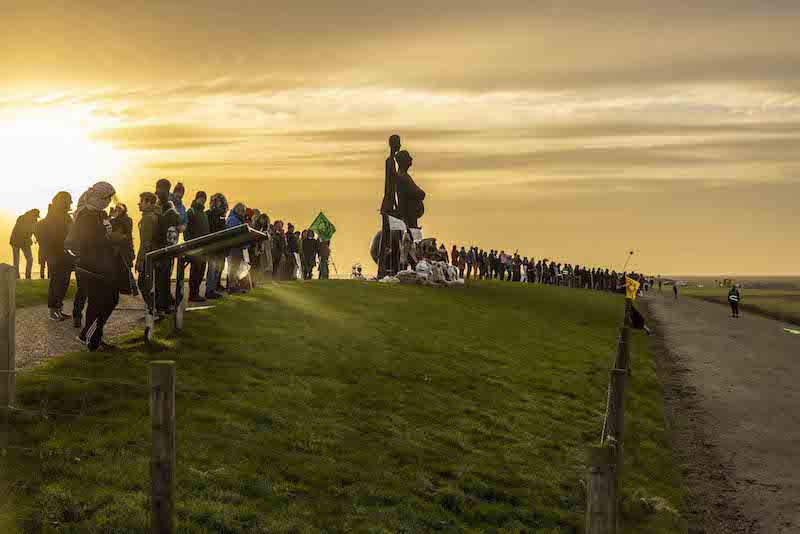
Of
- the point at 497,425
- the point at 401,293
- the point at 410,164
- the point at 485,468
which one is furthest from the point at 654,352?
the point at 485,468

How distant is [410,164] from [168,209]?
2584 cm

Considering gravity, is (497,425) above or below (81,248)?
below

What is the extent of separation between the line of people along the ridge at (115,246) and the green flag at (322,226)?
34.1ft

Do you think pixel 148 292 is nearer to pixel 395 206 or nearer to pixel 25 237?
pixel 25 237

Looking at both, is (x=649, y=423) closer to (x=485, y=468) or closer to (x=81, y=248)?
(x=485, y=468)

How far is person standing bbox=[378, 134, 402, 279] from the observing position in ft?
142

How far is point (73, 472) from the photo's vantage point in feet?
38.2

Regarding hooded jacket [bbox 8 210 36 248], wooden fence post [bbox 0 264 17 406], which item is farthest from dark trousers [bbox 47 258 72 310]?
hooded jacket [bbox 8 210 36 248]

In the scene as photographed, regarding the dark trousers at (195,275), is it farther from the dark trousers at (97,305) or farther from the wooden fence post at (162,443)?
the wooden fence post at (162,443)

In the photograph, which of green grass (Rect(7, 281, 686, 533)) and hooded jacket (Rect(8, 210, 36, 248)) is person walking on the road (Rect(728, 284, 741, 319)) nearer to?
green grass (Rect(7, 281, 686, 533))

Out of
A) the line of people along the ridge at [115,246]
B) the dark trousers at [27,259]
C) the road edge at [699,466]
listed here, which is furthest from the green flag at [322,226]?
the road edge at [699,466]

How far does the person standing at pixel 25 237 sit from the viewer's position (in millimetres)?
34719

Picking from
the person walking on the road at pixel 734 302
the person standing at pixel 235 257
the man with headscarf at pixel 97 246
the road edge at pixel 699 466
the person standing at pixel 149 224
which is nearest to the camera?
the road edge at pixel 699 466

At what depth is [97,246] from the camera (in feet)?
53.4
